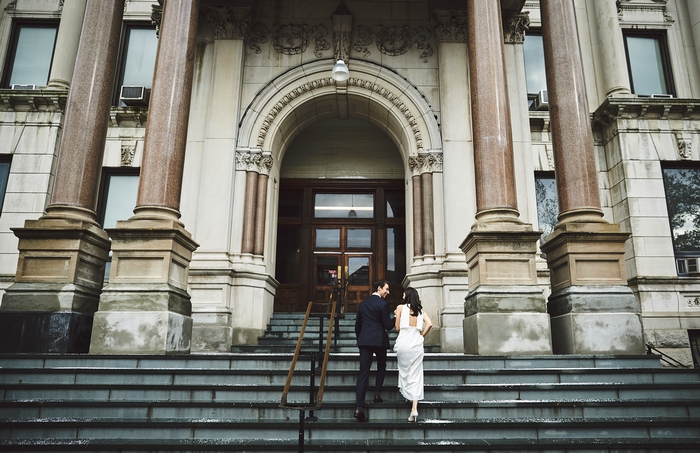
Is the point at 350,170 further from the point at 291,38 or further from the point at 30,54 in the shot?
the point at 30,54

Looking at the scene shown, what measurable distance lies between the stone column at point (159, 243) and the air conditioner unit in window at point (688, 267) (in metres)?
12.5

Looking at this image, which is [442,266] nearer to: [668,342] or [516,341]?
[516,341]

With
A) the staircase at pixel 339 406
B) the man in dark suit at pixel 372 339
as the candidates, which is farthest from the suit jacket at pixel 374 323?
the staircase at pixel 339 406

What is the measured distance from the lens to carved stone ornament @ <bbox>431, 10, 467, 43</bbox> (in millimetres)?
13391

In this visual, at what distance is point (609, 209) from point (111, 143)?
14376 millimetres

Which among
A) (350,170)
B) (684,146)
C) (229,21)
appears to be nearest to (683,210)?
(684,146)

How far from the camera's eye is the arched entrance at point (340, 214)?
15.5 metres

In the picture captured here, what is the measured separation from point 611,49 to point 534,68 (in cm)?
217

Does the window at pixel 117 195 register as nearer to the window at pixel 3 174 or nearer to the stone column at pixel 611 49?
the window at pixel 3 174

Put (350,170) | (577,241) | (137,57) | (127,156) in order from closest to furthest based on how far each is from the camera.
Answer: (577,241)
(127,156)
(137,57)
(350,170)

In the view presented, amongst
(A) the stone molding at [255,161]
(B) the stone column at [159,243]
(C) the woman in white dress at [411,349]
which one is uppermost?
(A) the stone molding at [255,161]

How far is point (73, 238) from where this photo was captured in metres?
9.22

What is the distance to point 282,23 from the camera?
13.8m

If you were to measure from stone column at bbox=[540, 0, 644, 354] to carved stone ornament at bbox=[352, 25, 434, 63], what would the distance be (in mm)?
3688
